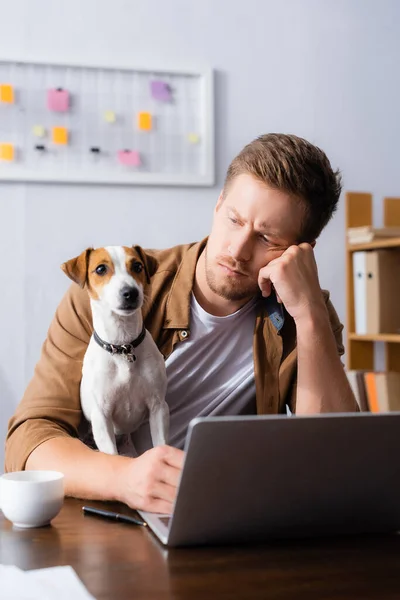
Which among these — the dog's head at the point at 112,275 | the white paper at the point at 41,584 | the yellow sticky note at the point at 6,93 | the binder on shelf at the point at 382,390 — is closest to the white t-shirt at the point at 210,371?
the dog's head at the point at 112,275

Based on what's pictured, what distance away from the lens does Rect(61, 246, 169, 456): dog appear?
4.21 ft

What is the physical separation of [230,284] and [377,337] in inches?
62.0

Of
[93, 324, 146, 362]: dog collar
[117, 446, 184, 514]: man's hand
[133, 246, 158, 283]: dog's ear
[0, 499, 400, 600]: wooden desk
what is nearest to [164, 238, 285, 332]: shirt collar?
[133, 246, 158, 283]: dog's ear

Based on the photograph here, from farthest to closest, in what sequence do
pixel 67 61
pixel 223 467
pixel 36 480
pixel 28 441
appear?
1. pixel 67 61
2. pixel 28 441
3. pixel 36 480
4. pixel 223 467

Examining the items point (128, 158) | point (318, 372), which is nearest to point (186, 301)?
point (318, 372)

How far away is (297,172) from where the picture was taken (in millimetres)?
1475

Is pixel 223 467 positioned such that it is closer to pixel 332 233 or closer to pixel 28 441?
pixel 28 441

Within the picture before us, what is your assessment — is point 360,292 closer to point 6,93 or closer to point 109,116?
point 109,116

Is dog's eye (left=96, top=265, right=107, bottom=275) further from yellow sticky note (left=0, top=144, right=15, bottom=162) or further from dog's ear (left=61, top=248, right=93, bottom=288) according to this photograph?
yellow sticky note (left=0, top=144, right=15, bottom=162)

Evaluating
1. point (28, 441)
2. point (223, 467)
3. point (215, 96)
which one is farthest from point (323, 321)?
point (215, 96)

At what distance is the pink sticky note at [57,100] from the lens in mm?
2854

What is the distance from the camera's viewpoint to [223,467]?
2.59ft

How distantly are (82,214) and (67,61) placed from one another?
601mm

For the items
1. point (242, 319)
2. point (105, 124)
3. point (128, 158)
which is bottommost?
point (242, 319)
